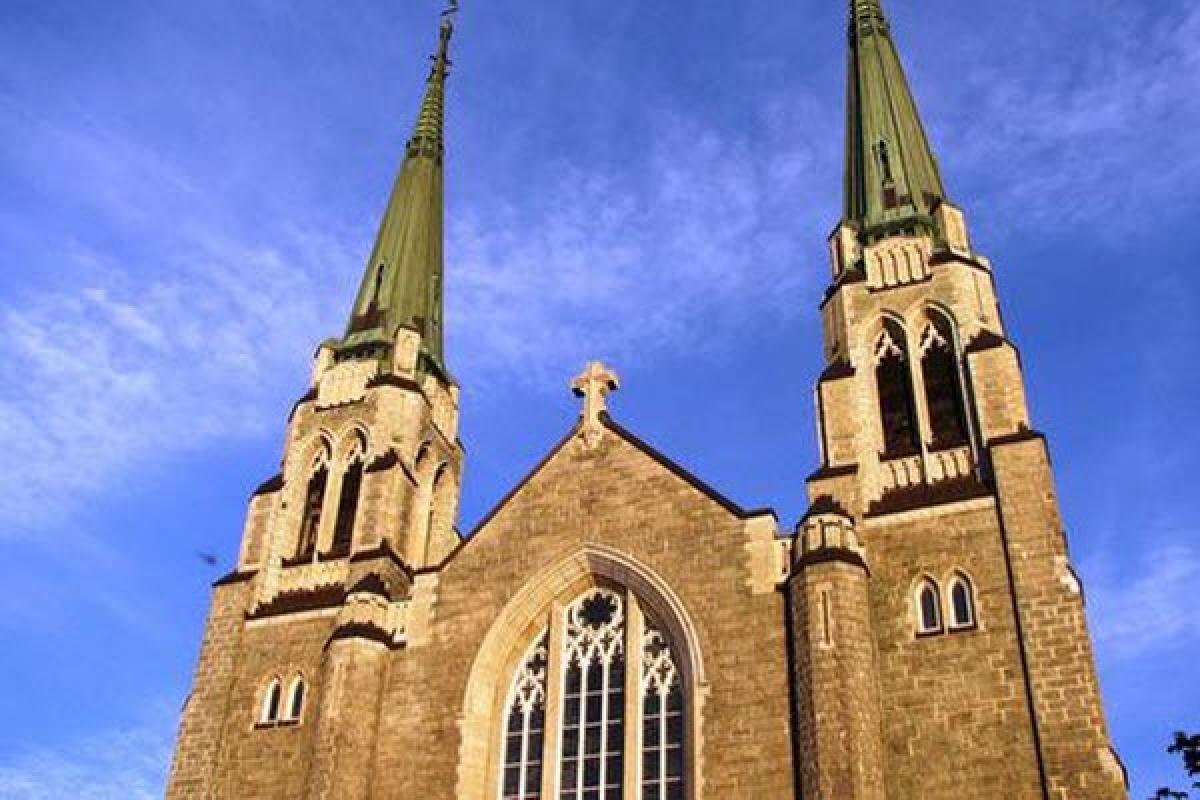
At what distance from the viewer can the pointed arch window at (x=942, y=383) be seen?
22156mm

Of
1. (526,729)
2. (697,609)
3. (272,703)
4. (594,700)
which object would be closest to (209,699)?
(272,703)

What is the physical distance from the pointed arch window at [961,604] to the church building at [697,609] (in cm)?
3

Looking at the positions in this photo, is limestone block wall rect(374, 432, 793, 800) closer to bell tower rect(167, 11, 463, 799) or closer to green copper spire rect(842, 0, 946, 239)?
bell tower rect(167, 11, 463, 799)

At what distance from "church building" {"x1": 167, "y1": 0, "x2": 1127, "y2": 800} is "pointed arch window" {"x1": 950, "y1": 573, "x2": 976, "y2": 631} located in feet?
0.11

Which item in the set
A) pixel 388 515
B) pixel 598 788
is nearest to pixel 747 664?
pixel 598 788

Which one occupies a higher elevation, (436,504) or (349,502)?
(436,504)

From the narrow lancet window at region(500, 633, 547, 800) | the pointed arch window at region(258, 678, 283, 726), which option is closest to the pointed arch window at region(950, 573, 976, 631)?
the narrow lancet window at region(500, 633, 547, 800)

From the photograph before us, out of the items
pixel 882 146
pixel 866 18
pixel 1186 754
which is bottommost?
pixel 1186 754

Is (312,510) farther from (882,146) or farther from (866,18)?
(866,18)

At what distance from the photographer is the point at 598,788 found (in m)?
19.4

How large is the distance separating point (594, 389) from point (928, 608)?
300 inches

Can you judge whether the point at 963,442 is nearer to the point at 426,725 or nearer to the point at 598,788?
the point at 598,788

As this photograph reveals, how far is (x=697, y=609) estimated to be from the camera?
20.3m

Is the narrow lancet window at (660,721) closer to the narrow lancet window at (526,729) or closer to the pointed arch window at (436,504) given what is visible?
the narrow lancet window at (526,729)
